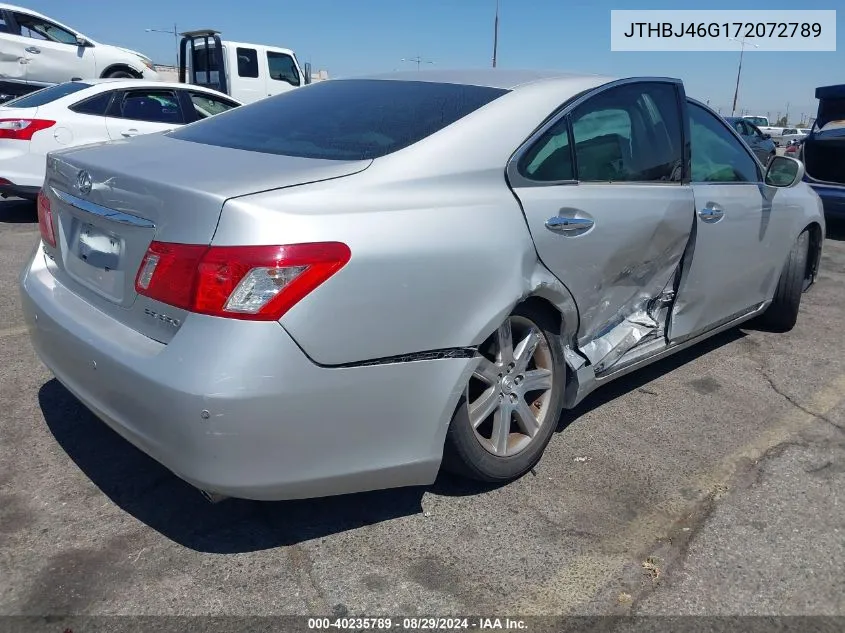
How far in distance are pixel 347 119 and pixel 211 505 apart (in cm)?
155

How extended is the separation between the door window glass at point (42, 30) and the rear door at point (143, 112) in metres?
6.56

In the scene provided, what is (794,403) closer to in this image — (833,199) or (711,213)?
(711,213)

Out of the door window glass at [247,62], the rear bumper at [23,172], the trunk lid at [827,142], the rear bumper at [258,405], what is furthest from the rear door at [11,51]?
the rear bumper at [258,405]

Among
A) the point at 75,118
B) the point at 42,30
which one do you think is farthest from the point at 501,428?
the point at 42,30

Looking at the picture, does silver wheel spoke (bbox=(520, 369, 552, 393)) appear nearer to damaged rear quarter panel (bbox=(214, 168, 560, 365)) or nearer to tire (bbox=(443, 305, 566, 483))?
tire (bbox=(443, 305, 566, 483))

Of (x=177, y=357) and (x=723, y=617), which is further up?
(x=177, y=357)

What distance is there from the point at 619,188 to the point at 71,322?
86.7 inches

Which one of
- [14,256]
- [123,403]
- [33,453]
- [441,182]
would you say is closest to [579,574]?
[441,182]

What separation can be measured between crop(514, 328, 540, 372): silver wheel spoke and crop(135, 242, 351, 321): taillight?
949mm

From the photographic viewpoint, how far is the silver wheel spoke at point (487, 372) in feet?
8.78

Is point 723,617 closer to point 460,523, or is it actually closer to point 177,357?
point 460,523

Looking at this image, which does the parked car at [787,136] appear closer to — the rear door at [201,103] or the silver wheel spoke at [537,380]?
the rear door at [201,103]

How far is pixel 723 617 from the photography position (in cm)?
A: 226

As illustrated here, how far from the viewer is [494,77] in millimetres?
3186
